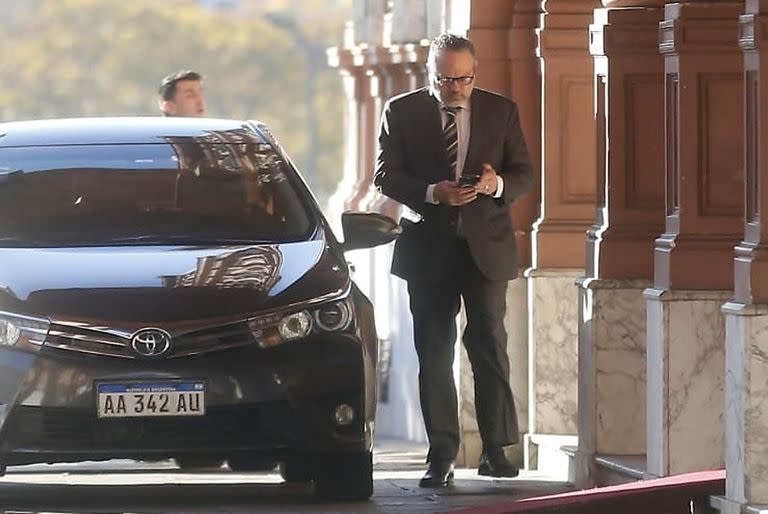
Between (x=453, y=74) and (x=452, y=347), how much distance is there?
121 cm

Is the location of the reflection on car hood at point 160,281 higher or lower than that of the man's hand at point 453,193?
lower

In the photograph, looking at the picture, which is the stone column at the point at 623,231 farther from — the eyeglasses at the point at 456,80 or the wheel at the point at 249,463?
the wheel at the point at 249,463

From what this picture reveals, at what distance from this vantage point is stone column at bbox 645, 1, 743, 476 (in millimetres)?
12000

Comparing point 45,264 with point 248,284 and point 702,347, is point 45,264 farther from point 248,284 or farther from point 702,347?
point 702,347

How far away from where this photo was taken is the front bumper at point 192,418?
11.4 metres

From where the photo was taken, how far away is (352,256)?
22875 mm

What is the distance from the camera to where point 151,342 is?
11.5 m

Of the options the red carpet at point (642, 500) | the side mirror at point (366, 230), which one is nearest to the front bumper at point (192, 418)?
the red carpet at point (642, 500)

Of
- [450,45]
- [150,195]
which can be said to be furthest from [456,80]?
[150,195]

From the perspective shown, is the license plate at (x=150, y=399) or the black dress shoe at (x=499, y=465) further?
the black dress shoe at (x=499, y=465)

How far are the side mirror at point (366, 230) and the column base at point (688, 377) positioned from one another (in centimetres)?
124

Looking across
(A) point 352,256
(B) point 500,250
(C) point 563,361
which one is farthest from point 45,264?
(A) point 352,256

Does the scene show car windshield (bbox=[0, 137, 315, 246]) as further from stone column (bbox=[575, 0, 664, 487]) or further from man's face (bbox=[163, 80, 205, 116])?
man's face (bbox=[163, 80, 205, 116])

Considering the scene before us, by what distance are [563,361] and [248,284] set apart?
3299 millimetres
